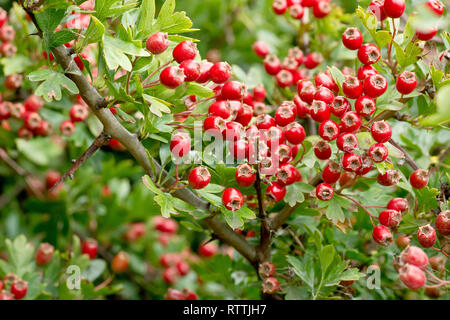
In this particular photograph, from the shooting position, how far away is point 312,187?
117cm

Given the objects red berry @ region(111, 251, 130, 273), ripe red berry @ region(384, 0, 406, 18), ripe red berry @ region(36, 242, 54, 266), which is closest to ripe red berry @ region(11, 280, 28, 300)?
ripe red berry @ region(36, 242, 54, 266)

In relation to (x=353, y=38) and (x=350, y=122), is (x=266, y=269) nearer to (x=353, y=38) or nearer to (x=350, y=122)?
(x=350, y=122)

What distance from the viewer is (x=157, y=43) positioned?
1.05m

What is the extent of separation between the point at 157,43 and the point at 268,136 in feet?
1.01

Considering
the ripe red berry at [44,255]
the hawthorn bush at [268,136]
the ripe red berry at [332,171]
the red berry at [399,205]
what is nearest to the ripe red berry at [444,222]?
the hawthorn bush at [268,136]

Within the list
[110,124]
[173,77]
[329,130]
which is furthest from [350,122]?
[110,124]

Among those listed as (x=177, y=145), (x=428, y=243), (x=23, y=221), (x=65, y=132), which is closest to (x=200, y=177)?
(x=177, y=145)

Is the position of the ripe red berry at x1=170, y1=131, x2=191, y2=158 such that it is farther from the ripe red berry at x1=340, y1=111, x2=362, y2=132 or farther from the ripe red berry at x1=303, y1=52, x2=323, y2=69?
the ripe red berry at x1=303, y1=52, x2=323, y2=69

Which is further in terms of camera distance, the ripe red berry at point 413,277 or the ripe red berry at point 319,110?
the ripe red berry at point 319,110

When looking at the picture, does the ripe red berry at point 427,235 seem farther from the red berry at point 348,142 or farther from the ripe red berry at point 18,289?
the ripe red berry at point 18,289

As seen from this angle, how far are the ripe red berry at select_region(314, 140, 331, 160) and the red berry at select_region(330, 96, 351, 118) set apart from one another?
0.07 meters

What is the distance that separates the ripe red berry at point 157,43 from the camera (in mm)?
1051

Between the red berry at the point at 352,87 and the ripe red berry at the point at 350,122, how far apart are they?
2.1 inches
